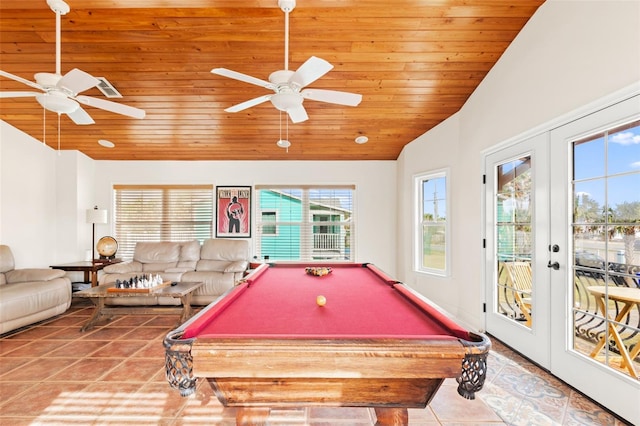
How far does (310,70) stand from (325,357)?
172 centimetres

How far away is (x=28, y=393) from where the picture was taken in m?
2.29

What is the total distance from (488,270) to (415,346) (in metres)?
2.72

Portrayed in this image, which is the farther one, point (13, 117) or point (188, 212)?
point (188, 212)

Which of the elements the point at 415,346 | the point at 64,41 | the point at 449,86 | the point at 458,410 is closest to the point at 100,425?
the point at 415,346

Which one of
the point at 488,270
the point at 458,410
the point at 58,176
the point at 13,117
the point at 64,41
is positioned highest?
the point at 64,41

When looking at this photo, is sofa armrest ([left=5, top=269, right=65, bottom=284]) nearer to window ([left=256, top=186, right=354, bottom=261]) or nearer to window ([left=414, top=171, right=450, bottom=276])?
window ([left=256, top=186, right=354, bottom=261])

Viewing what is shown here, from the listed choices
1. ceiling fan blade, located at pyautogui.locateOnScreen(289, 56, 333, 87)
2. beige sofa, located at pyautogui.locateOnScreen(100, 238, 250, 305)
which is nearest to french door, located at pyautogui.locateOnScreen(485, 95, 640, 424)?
ceiling fan blade, located at pyautogui.locateOnScreen(289, 56, 333, 87)

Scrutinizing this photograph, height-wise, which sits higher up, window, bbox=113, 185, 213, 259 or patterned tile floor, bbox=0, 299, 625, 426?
window, bbox=113, 185, 213, 259

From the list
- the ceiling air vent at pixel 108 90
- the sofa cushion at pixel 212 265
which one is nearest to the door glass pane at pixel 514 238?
the sofa cushion at pixel 212 265

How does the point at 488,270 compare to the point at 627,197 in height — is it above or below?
below

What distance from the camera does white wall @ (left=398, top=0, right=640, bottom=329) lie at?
2098mm

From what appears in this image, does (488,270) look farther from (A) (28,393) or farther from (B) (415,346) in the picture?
(A) (28,393)

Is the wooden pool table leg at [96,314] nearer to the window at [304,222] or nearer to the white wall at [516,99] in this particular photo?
the window at [304,222]

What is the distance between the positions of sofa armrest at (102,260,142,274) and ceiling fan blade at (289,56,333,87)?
4158mm
